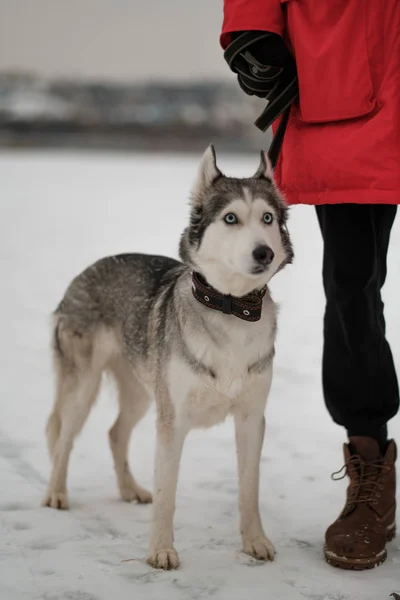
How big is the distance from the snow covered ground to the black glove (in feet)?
4.55

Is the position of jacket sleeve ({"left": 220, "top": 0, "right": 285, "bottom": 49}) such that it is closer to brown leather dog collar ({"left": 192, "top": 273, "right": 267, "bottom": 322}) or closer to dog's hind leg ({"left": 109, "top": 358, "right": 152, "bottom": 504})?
brown leather dog collar ({"left": 192, "top": 273, "right": 267, "bottom": 322})

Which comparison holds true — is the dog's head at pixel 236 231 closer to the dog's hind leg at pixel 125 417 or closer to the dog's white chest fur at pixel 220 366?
the dog's white chest fur at pixel 220 366

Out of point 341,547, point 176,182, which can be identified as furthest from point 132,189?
point 341,547

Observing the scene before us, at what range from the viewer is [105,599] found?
7.17 ft

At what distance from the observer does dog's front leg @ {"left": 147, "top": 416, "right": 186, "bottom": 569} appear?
8.28ft

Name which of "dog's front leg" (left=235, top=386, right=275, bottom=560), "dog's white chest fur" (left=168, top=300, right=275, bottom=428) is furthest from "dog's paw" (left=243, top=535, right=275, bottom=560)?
"dog's white chest fur" (left=168, top=300, right=275, bottom=428)

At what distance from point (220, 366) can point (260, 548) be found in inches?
23.8

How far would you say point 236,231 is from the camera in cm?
236

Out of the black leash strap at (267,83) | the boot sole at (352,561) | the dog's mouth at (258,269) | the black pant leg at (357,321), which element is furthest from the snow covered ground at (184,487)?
the black leash strap at (267,83)

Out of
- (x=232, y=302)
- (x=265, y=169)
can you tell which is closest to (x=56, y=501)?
(x=232, y=302)

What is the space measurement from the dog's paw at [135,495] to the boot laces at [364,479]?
88 centimetres

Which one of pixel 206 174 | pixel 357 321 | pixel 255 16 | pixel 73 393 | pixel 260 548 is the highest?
pixel 255 16

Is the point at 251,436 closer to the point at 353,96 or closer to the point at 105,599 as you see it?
the point at 105,599

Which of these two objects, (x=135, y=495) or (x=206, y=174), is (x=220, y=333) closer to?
(x=206, y=174)
